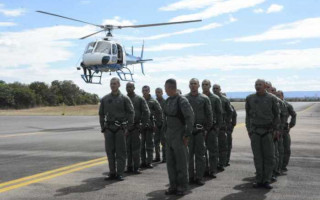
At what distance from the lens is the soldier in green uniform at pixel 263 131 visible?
7.24 m

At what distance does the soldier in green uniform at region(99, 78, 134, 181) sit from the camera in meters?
7.88

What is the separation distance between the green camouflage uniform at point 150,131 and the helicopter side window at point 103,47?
18406 millimetres

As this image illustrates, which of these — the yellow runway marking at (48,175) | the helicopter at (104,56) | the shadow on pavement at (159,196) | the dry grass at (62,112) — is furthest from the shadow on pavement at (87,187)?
the dry grass at (62,112)

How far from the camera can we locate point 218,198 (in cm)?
640

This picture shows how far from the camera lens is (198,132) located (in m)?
7.48

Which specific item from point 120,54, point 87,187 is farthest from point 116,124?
point 120,54

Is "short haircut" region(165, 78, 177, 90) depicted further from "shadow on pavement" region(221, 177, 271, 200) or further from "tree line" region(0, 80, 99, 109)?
"tree line" region(0, 80, 99, 109)

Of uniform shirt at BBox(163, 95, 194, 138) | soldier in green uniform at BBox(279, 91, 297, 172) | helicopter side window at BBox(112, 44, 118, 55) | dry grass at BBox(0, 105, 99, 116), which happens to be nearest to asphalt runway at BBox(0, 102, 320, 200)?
soldier in green uniform at BBox(279, 91, 297, 172)

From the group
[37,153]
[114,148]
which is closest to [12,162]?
[37,153]

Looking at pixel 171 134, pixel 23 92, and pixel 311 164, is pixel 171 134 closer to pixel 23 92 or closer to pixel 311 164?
pixel 311 164

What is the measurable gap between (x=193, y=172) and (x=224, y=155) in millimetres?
1919

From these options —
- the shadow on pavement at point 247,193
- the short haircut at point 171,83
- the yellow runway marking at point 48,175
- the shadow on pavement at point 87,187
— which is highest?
the short haircut at point 171,83

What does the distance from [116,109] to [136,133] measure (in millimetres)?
1071

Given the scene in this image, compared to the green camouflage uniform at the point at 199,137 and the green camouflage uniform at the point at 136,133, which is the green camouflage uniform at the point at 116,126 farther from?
the green camouflage uniform at the point at 199,137
